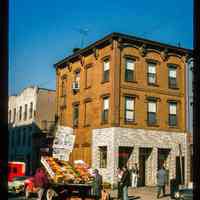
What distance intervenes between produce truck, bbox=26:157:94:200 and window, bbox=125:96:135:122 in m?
9.51

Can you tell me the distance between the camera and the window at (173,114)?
30781mm

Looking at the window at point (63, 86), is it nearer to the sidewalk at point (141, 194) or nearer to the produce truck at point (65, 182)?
the sidewalk at point (141, 194)

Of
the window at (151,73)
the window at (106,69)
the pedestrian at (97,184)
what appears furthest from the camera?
the window at (151,73)

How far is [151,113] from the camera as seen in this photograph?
2983cm

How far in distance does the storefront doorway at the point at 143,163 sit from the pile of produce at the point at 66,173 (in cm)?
939

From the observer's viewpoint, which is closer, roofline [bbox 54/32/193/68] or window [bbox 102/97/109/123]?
roofline [bbox 54/32/193/68]

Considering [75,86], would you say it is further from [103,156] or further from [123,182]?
[123,182]

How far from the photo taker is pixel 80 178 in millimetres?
19266

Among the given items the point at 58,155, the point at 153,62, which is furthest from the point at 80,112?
the point at 58,155

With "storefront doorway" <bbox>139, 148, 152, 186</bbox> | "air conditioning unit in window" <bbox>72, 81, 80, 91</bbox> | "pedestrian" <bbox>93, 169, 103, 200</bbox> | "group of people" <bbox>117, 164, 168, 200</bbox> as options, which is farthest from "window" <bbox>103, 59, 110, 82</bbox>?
"pedestrian" <bbox>93, 169, 103, 200</bbox>

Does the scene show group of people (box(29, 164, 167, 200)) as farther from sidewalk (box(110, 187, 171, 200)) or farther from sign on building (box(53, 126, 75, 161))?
sign on building (box(53, 126, 75, 161))

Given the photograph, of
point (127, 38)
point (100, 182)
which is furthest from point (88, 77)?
point (100, 182)

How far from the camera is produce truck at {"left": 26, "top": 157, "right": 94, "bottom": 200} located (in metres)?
18.4

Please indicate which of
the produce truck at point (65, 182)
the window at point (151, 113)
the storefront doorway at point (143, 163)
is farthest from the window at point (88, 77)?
the produce truck at point (65, 182)
